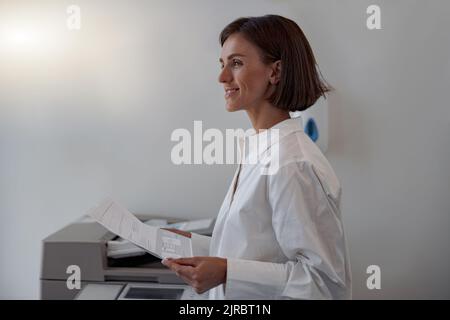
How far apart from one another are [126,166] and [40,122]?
1.32 ft

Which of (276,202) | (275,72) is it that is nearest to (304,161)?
(276,202)

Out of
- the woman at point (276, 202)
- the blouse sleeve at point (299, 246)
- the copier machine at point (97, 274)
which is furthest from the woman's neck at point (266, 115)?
the copier machine at point (97, 274)

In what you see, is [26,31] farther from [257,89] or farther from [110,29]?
[257,89]

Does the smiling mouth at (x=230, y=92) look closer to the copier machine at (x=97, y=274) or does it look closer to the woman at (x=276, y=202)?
the woman at (x=276, y=202)

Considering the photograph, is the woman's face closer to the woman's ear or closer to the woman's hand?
the woman's ear

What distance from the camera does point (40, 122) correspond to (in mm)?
1598

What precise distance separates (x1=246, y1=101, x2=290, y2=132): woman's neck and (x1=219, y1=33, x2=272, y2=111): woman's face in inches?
0.5

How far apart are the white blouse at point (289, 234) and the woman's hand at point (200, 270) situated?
2 cm

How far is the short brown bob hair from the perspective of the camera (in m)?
0.75

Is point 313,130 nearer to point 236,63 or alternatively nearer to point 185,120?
point 185,120

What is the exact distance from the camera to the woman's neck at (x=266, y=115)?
80 cm

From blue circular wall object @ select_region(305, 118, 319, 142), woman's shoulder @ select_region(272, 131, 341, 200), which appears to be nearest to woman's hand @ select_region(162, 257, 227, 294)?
woman's shoulder @ select_region(272, 131, 341, 200)

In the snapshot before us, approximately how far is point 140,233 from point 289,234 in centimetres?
34
